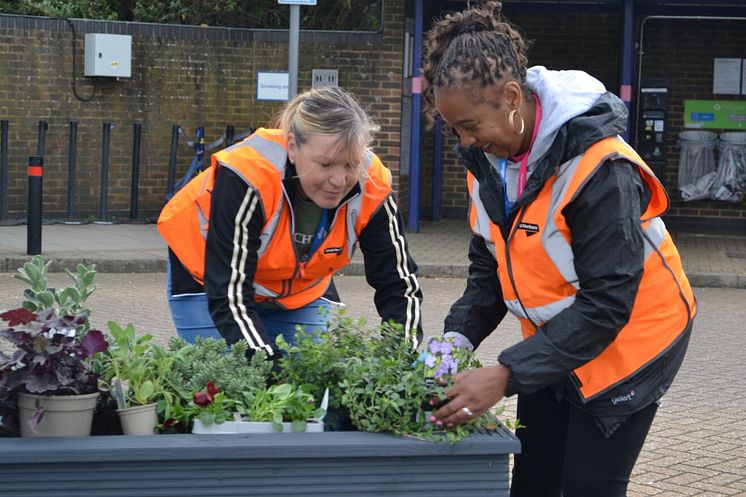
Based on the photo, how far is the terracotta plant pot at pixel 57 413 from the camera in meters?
2.67

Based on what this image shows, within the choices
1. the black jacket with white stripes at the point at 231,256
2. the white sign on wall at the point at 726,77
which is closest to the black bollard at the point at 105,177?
the white sign on wall at the point at 726,77

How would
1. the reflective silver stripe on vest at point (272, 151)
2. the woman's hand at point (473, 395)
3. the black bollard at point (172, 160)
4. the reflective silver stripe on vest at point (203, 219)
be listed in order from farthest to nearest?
the black bollard at point (172, 160), the reflective silver stripe on vest at point (203, 219), the reflective silver stripe on vest at point (272, 151), the woman's hand at point (473, 395)

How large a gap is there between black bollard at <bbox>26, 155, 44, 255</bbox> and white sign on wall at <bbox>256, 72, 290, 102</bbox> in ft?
12.1

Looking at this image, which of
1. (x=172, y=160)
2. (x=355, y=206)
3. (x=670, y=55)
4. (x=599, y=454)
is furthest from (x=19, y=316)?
(x=670, y=55)

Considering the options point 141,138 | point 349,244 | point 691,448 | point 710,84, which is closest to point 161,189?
point 141,138

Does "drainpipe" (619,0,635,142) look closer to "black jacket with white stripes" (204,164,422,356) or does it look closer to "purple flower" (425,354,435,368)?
"black jacket with white stripes" (204,164,422,356)

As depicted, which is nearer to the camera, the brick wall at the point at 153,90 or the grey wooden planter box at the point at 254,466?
the grey wooden planter box at the point at 254,466

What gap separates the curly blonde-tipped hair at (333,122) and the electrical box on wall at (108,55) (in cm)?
1109

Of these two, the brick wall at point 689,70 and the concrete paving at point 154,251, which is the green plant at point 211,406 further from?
the brick wall at point 689,70

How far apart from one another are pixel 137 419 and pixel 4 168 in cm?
1157

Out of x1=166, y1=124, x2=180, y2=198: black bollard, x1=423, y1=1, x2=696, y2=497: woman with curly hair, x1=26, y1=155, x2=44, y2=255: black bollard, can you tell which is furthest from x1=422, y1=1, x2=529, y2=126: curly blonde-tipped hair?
x1=166, y1=124, x2=180, y2=198: black bollard

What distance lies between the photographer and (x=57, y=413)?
267cm

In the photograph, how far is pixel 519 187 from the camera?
9.35 feet

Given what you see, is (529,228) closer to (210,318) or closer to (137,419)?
(137,419)
